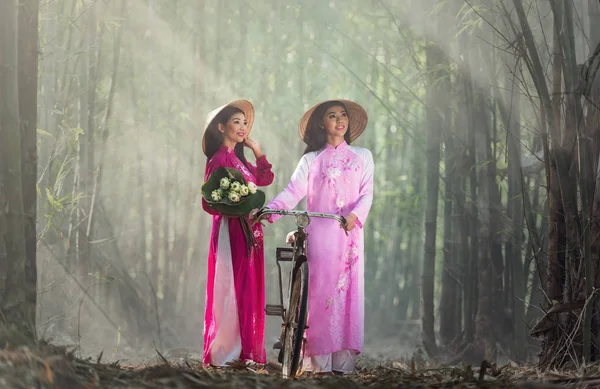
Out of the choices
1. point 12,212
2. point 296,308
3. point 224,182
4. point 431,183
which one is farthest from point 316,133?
point 431,183

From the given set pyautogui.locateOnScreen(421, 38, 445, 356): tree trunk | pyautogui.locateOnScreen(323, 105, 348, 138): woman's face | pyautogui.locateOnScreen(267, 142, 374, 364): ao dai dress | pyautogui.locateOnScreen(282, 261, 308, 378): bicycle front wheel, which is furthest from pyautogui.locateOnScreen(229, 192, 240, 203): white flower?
pyautogui.locateOnScreen(421, 38, 445, 356): tree trunk

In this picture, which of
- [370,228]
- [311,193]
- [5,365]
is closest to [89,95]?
[370,228]

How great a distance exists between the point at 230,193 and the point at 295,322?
1.29 m

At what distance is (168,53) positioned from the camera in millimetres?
15156

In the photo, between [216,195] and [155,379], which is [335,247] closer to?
[216,195]

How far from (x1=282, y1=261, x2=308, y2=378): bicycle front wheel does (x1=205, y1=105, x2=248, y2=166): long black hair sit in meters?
1.55

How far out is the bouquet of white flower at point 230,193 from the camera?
541 cm

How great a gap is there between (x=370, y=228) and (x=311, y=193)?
34.9 ft

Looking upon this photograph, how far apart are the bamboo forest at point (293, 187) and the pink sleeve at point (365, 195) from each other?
38 mm

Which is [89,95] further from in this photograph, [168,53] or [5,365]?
[5,365]

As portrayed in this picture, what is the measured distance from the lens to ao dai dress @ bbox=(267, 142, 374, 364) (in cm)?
546

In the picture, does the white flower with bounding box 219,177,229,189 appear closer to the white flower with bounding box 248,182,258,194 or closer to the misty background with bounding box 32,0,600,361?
the white flower with bounding box 248,182,258,194

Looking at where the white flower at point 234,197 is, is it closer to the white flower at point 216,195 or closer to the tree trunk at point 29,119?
the white flower at point 216,195

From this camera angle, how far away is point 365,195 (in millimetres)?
5555
